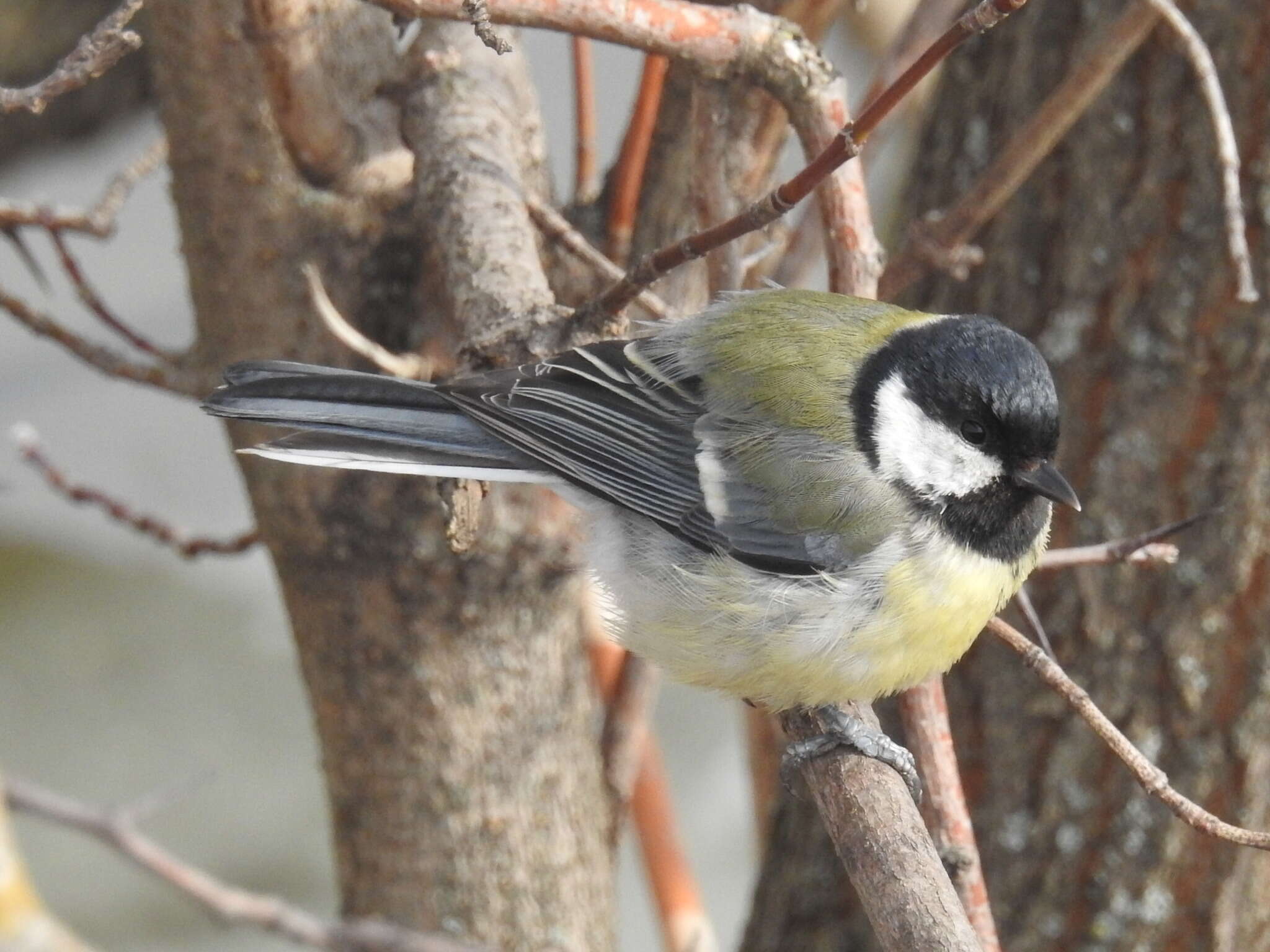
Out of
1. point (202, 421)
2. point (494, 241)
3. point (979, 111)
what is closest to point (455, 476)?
point (494, 241)

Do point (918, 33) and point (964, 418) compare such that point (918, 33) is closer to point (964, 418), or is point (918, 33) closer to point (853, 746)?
point (964, 418)

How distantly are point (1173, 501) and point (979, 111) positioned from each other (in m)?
0.66

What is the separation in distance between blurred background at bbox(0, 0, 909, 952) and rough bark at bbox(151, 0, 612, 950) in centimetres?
165

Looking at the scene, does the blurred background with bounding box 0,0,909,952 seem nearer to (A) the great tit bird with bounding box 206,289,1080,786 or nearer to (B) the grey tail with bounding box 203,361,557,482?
(A) the great tit bird with bounding box 206,289,1080,786

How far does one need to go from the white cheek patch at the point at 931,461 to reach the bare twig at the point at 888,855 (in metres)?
0.33

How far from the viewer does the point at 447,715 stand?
181 cm

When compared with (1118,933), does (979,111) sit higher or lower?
higher

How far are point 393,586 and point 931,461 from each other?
0.72 meters

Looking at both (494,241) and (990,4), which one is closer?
(990,4)

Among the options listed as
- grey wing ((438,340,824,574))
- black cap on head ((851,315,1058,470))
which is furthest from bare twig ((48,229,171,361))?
black cap on head ((851,315,1058,470))

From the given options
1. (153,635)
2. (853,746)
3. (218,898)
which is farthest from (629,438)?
(153,635)

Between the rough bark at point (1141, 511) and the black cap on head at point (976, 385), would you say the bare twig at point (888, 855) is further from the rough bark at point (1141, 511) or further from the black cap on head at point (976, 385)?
the rough bark at point (1141, 511)

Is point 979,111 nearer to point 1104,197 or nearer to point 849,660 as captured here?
point 1104,197

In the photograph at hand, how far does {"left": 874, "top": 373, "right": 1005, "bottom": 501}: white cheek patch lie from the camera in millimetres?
1471
